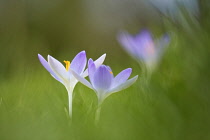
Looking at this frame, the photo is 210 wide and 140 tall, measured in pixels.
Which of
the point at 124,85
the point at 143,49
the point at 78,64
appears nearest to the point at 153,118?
A: the point at 124,85

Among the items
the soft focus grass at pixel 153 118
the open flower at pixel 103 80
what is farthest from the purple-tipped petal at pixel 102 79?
the soft focus grass at pixel 153 118

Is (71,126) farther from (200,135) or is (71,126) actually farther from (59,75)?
(59,75)

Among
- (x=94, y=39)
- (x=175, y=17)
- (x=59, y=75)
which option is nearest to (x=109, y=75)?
(x=59, y=75)

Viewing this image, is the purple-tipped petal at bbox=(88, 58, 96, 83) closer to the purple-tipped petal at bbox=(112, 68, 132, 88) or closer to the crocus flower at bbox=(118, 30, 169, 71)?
the purple-tipped petal at bbox=(112, 68, 132, 88)

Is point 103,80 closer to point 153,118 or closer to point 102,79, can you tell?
point 102,79

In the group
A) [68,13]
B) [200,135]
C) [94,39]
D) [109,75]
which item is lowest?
[200,135]

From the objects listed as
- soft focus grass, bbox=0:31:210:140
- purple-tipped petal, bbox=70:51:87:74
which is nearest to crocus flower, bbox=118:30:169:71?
purple-tipped petal, bbox=70:51:87:74

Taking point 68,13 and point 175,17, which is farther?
point 68,13
